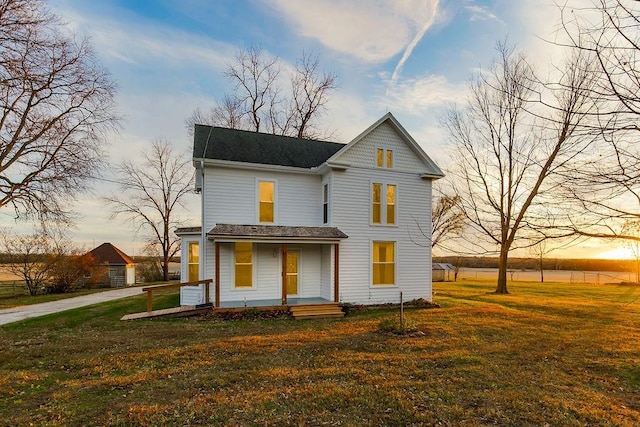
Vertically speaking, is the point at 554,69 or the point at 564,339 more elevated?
the point at 554,69

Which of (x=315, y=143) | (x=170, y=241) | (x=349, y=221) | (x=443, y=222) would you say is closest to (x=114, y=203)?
(x=170, y=241)

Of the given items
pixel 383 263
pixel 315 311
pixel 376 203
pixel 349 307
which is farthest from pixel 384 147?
pixel 315 311

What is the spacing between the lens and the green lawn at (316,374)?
4812 mm

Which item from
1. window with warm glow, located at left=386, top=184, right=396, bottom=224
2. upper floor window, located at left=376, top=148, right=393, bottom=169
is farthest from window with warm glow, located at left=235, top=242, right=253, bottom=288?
upper floor window, located at left=376, top=148, right=393, bottom=169

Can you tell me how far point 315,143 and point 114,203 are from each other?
2589 cm

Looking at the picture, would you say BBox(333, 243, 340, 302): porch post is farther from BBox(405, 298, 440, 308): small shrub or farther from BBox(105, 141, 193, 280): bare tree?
BBox(105, 141, 193, 280): bare tree

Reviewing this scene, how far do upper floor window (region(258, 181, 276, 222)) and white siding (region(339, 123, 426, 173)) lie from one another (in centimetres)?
311

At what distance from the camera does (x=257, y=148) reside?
14.7 metres

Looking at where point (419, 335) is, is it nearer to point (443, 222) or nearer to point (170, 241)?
point (443, 222)

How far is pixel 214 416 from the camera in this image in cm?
469

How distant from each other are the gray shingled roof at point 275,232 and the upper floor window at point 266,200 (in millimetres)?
455

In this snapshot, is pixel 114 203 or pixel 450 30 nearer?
pixel 450 30

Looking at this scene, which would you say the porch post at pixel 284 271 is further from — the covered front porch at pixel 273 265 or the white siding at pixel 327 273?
the white siding at pixel 327 273

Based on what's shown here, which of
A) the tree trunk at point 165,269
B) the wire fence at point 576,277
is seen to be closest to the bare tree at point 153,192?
the tree trunk at point 165,269
